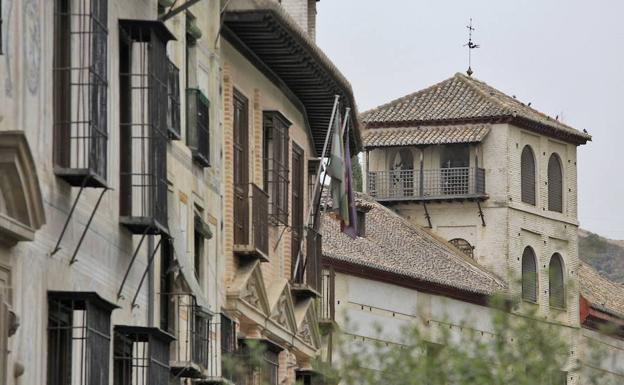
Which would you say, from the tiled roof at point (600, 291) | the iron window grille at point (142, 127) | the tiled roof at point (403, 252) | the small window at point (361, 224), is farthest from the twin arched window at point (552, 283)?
the iron window grille at point (142, 127)

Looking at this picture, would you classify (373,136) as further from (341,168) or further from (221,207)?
(221,207)

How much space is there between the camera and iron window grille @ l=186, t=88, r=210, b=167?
32312 mm

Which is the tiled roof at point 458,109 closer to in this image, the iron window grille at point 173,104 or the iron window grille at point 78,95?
the iron window grille at point 173,104

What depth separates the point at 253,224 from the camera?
3766cm

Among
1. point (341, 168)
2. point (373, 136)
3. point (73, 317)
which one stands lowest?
point (73, 317)

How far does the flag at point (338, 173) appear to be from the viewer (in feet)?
140

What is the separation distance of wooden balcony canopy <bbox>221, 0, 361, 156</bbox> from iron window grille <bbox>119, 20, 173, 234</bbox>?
9509mm

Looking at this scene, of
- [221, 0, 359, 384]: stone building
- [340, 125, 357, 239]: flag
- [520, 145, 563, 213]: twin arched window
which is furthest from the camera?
[520, 145, 563, 213]: twin arched window

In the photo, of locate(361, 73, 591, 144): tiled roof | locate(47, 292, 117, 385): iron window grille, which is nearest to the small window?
locate(361, 73, 591, 144): tiled roof

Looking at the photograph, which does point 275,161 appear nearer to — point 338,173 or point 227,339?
point 338,173

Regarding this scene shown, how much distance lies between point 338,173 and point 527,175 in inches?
1729

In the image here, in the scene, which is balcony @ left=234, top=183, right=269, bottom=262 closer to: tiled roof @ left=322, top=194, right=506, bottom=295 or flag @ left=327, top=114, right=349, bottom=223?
flag @ left=327, top=114, right=349, bottom=223

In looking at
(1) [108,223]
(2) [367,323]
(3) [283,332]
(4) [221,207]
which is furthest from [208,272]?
(2) [367,323]

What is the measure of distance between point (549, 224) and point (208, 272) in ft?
174
